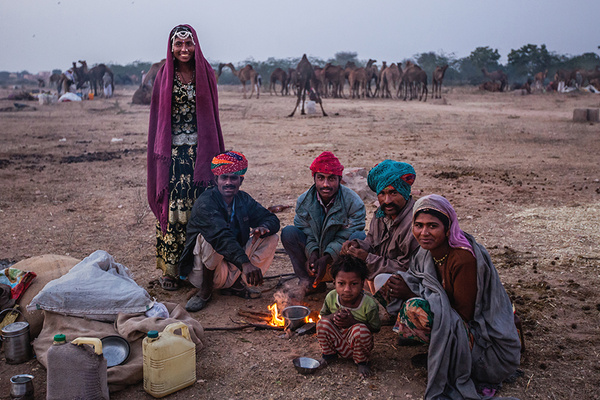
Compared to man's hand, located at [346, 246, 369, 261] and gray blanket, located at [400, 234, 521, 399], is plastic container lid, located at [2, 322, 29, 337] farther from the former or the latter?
gray blanket, located at [400, 234, 521, 399]

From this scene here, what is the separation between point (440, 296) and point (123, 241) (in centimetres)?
355

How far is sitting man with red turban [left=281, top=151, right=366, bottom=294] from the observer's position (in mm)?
3697

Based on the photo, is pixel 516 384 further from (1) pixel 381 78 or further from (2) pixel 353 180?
(1) pixel 381 78

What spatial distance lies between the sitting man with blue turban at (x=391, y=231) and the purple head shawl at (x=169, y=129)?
1.34 m

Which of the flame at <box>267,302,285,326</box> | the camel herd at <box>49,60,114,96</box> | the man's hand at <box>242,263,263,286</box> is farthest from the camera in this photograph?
the camel herd at <box>49,60,114,96</box>

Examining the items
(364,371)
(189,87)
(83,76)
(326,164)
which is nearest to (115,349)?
(364,371)

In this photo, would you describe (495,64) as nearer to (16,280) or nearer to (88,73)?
(88,73)

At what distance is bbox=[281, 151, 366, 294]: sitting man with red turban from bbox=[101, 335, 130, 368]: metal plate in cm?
142

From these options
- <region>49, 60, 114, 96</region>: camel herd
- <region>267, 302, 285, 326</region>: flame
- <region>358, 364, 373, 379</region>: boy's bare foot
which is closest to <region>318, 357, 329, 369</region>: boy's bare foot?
<region>358, 364, 373, 379</region>: boy's bare foot

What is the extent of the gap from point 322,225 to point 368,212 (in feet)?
7.70

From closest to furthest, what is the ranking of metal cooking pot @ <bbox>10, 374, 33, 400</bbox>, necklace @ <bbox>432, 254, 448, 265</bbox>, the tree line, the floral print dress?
metal cooking pot @ <bbox>10, 374, 33, 400</bbox>
necklace @ <bbox>432, 254, 448, 265</bbox>
the floral print dress
the tree line

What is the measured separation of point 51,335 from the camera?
293 centimetres

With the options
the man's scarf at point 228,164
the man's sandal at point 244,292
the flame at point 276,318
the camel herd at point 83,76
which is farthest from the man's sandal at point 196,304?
the camel herd at point 83,76

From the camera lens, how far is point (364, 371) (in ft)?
9.16
